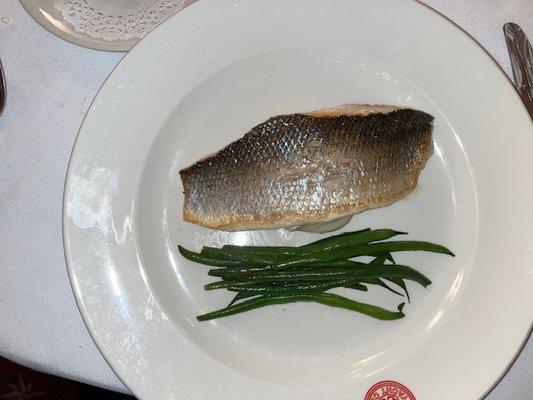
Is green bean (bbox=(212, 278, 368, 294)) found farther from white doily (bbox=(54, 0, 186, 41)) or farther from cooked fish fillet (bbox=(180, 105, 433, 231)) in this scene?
white doily (bbox=(54, 0, 186, 41))

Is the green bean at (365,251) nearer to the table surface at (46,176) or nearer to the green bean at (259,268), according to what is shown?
the green bean at (259,268)

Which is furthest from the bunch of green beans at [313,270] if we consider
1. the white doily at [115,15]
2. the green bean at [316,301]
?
the white doily at [115,15]

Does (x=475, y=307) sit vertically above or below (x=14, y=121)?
above

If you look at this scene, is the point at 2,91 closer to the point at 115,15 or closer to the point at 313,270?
the point at 115,15

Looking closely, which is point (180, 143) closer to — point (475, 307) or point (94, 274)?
point (94, 274)

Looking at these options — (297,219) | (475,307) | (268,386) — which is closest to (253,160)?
(297,219)

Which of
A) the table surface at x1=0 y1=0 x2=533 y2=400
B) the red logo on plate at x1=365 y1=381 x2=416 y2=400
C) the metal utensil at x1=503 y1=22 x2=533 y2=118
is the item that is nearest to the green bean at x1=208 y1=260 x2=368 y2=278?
the red logo on plate at x1=365 y1=381 x2=416 y2=400
